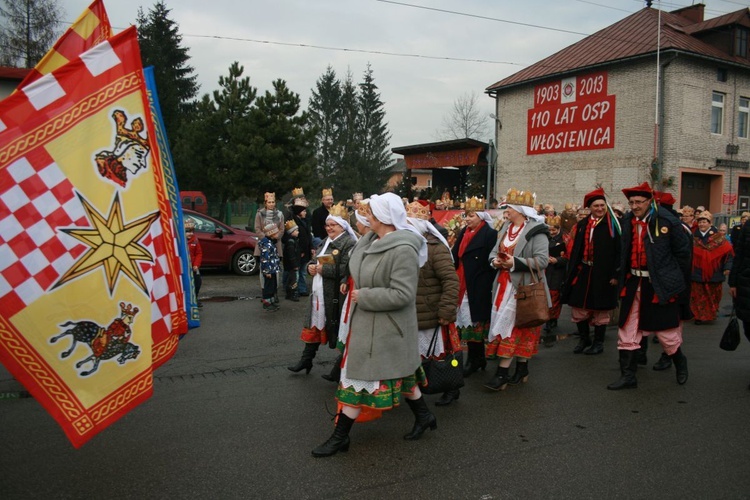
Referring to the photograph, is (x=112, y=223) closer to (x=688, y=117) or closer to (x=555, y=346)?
(x=555, y=346)

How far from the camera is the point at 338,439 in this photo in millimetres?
4211

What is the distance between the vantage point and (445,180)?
32.7 metres

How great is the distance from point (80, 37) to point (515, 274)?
399 centimetres

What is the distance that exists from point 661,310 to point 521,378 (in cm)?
145

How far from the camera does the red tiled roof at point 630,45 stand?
78.6ft

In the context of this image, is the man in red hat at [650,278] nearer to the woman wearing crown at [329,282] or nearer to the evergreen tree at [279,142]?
the woman wearing crown at [329,282]

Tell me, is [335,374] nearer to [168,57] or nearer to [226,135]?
[226,135]

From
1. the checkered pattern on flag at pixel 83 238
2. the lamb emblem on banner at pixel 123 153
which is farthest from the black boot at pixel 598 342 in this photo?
the lamb emblem on banner at pixel 123 153

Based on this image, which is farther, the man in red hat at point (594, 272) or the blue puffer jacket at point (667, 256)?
the man in red hat at point (594, 272)

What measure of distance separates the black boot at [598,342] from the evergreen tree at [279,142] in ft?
57.2

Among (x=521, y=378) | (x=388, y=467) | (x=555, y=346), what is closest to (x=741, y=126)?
(x=555, y=346)

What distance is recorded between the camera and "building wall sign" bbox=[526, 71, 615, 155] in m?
25.5

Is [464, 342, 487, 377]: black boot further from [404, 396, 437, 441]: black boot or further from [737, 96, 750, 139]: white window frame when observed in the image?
[737, 96, 750, 139]: white window frame

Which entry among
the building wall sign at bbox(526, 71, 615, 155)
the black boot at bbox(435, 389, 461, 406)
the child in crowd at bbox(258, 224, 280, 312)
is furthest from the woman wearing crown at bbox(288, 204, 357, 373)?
the building wall sign at bbox(526, 71, 615, 155)
